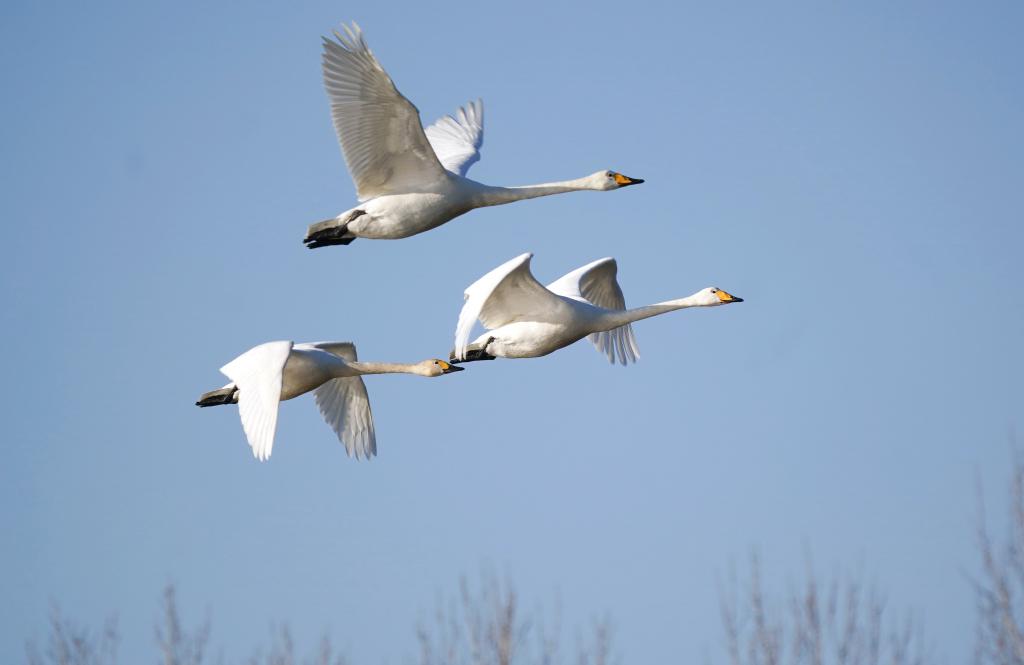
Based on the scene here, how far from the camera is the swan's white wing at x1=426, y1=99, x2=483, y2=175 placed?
22797mm

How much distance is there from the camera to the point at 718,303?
836 inches

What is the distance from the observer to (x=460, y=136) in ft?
77.7

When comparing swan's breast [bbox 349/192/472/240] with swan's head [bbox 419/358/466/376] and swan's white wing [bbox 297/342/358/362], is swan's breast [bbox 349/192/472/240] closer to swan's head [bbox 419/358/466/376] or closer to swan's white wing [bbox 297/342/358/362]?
swan's white wing [bbox 297/342/358/362]

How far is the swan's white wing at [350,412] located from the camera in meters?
22.1

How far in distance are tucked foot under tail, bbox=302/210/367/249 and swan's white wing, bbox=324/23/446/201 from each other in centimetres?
44

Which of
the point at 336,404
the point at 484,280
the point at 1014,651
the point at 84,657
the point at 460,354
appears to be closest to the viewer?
the point at 460,354

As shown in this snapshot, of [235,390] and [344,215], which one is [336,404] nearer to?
[235,390]

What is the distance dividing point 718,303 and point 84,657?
1410cm

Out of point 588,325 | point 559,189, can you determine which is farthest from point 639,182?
point 588,325

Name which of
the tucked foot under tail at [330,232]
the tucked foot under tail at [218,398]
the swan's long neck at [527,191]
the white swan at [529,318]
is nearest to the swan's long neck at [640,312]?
the white swan at [529,318]

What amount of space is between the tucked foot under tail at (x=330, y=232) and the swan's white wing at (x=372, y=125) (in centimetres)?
44

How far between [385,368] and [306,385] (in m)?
1.58

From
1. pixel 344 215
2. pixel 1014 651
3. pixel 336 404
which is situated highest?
pixel 344 215

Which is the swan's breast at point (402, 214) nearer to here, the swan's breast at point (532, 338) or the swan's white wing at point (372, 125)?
the swan's white wing at point (372, 125)
